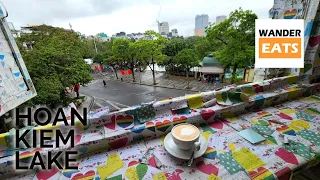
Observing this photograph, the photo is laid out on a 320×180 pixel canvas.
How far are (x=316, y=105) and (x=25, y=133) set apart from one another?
6.32 feet

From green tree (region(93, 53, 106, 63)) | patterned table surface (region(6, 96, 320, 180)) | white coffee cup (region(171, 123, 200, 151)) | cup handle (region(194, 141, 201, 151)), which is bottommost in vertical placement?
patterned table surface (region(6, 96, 320, 180))

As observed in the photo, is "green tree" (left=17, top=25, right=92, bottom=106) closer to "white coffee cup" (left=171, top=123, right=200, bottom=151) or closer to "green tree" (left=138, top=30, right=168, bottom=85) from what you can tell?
"white coffee cup" (left=171, top=123, right=200, bottom=151)

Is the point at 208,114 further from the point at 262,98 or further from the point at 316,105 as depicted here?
the point at 316,105

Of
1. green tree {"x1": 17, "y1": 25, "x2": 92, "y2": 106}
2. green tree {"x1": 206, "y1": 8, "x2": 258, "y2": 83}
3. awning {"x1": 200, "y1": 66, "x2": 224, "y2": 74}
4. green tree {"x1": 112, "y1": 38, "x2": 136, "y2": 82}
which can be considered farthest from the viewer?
green tree {"x1": 112, "y1": 38, "x2": 136, "y2": 82}

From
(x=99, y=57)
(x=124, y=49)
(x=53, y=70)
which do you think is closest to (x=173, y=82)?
(x=124, y=49)

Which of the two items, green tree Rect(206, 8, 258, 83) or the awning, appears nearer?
green tree Rect(206, 8, 258, 83)

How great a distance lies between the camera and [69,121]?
82cm

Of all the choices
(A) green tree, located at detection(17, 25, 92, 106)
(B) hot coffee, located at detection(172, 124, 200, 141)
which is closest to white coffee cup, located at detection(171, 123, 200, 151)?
(B) hot coffee, located at detection(172, 124, 200, 141)

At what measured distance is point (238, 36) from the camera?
514 cm

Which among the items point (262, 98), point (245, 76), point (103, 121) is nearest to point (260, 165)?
point (262, 98)

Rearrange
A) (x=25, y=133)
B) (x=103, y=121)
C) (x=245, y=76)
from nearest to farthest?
(x=25, y=133) < (x=103, y=121) < (x=245, y=76)

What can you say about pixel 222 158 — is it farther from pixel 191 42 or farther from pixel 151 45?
pixel 191 42

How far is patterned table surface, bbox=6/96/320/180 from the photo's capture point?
2.17ft

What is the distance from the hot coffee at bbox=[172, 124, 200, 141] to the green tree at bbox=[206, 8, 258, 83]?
5.13 meters
